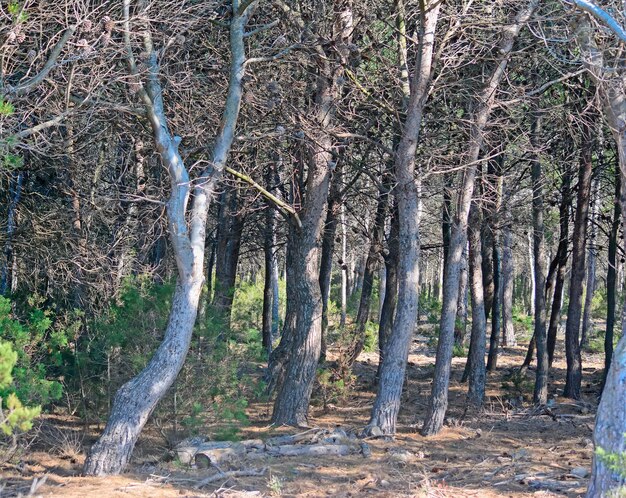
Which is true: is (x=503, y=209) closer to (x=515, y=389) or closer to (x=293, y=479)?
(x=515, y=389)

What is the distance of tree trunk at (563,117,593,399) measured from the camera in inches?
534

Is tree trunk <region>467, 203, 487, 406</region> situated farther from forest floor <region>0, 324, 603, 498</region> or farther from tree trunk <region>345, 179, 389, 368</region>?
tree trunk <region>345, 179, 389, 368</region>

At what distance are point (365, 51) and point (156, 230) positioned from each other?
16.4 feet

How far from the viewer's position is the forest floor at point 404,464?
8.16 metres

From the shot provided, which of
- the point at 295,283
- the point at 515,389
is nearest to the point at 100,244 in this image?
the point at 295,283

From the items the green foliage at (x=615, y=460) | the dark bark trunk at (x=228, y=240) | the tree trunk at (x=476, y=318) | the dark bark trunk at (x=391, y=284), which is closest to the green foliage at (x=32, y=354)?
the dark bark trunk at (x=228, y=240)

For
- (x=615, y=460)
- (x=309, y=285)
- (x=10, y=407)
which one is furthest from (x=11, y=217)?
(x=615, y=460)

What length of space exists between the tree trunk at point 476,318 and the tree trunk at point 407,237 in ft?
8.47

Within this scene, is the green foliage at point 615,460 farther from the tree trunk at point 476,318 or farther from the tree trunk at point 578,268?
the tree trunk at point 578,268

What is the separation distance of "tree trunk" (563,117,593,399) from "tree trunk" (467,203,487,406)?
1.88 meters

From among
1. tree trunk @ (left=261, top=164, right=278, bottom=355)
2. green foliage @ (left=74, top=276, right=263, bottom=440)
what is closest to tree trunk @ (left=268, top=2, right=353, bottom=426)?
green foliage @ (left=74, top=276, right=263, bottom=440)

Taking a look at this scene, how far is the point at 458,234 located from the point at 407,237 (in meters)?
1.10

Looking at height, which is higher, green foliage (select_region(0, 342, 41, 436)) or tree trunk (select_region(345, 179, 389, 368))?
tree trunk (select_region(345, 179, 389, 368))

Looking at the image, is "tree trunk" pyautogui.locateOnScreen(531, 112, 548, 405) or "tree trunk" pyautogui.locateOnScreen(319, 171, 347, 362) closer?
"tree trunk" pyautogui.locateOnScreen(319, 171, 347, 362)
